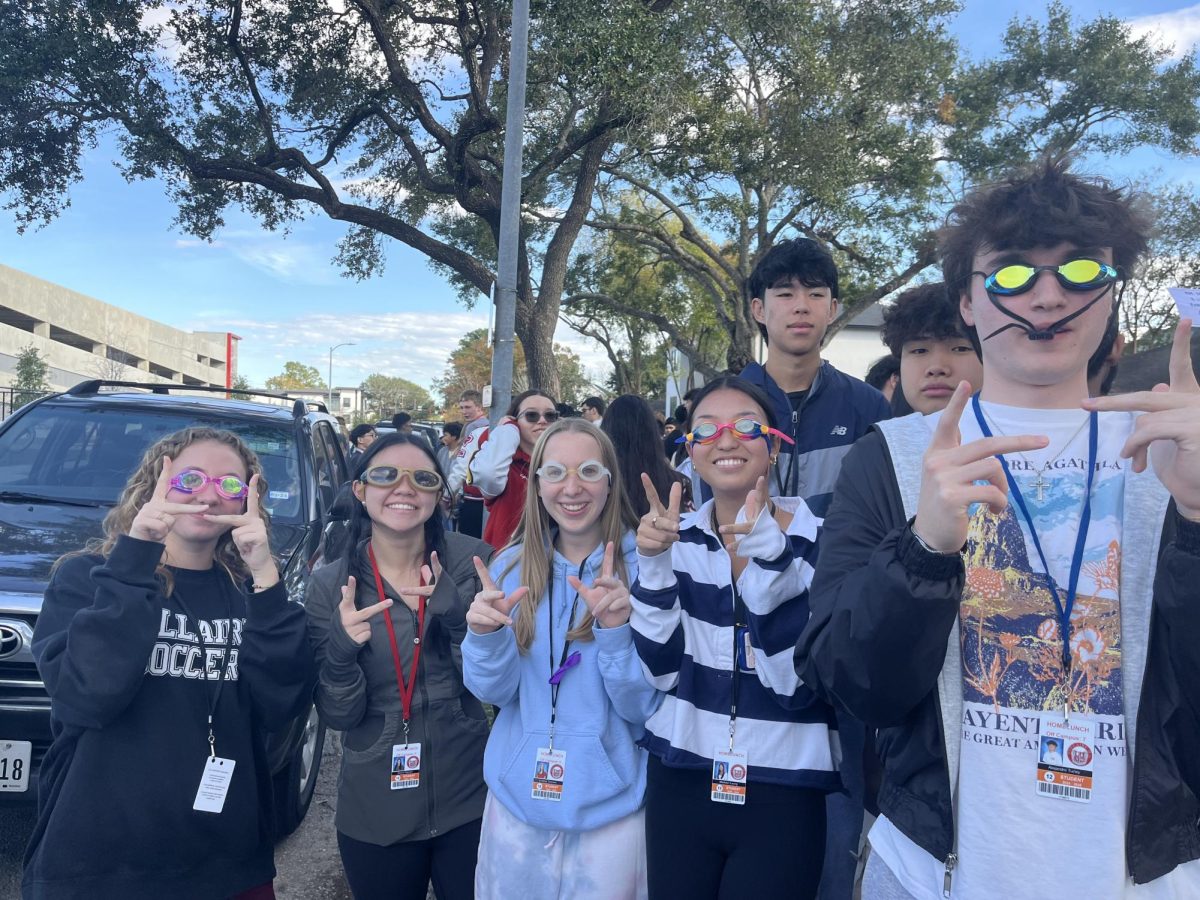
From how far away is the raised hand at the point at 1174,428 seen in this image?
1.33 m

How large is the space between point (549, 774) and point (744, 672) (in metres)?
0.63

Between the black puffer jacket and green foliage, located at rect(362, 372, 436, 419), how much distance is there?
8194 cm

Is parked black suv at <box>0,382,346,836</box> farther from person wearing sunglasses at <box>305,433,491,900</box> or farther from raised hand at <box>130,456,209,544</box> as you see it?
raised hand at <box>130,456,209,544</box>

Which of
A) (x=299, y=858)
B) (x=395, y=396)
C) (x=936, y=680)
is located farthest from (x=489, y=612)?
(x=395, y=396)

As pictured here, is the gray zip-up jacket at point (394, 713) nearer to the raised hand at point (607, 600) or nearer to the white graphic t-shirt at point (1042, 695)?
the raised hand at point (607, 600)

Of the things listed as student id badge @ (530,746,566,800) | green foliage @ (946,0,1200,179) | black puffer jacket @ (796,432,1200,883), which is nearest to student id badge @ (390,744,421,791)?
student id badge @ (530,746,566,800)

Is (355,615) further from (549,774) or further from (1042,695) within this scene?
(1042,695)

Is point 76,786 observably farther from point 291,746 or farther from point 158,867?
point 291,746

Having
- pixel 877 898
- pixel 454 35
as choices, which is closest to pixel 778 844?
pixel 877 898

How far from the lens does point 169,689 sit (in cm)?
237

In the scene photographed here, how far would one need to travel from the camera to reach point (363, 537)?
10.1 feet

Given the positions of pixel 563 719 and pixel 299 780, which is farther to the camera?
pixel 299 780

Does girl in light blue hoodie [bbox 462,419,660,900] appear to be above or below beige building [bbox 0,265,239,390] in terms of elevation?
below

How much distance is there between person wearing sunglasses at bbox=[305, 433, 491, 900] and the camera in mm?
2619
